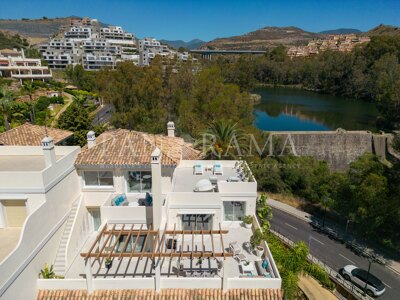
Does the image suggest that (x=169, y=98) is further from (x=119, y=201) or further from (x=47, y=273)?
(x=47, y=273)

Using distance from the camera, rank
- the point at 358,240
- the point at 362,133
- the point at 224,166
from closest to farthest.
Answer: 1. the point at 224,166
2. the point at 358,240
3. the point at 362,133

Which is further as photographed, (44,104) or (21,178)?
(44,104)

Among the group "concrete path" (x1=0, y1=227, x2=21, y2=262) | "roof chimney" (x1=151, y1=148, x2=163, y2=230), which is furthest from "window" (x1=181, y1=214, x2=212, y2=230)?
"concrete path" (x1=0, y1=227, x2=21, y2=262)

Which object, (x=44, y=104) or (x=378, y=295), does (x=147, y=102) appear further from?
(x=378, y=295)

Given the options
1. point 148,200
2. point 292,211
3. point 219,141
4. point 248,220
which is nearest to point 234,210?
point 248,220

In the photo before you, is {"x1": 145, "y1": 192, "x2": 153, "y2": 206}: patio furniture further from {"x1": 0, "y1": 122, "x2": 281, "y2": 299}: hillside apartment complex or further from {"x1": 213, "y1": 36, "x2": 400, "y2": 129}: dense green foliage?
{"x1": 213, "y1": 36, "x2": 400, "y2": 129}: dense green foliage

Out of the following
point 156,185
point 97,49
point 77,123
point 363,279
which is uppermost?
point 97,49

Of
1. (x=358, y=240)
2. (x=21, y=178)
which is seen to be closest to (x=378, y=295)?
(x=358, y=240)
